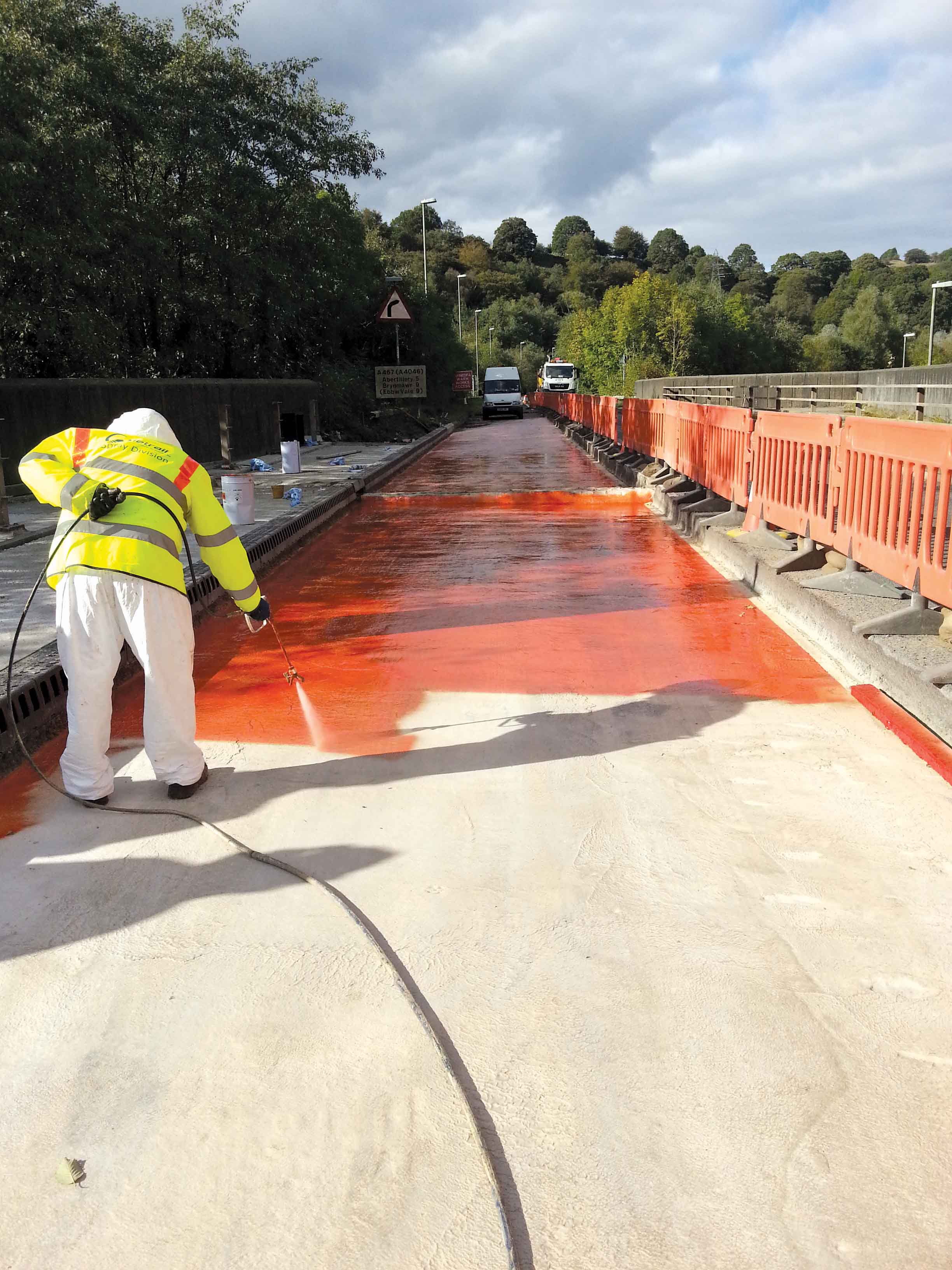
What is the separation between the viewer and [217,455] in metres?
21.3

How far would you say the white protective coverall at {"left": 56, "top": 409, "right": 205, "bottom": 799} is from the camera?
13.8ft

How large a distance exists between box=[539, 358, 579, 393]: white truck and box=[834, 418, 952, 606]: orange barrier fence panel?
57.2 meters

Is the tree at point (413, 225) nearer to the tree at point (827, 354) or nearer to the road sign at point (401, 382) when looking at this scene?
the tree at point (827, 354)

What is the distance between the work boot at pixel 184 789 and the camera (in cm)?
445

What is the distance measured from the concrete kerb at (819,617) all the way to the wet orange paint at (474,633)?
7.5 inches

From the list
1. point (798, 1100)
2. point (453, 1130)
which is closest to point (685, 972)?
point (798, 1100)

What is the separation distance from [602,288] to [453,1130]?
169 m

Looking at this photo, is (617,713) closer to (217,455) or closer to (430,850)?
(430,850)

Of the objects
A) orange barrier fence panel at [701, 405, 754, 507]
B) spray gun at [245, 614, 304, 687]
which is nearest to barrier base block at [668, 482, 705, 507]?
orange barrier fence panel at [701, 405, 754, 507]

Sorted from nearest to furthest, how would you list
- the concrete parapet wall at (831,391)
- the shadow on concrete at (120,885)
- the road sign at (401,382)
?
the shadow on concrete at (120,885), the concrete parapet wall at (831,391), the road sign at (401,382)

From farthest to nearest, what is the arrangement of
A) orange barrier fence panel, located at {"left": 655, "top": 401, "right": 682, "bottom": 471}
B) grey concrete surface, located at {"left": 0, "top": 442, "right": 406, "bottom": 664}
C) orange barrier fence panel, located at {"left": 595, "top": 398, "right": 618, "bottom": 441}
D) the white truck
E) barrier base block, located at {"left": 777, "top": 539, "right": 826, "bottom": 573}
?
the white truck < orange barrier fence panel, located at {"left": 595, "top": 398, "right": 618, "bottom": 441} < orange barrier fence panel, located at {"left": 655, "top": 401, "right": 682, "bottom": 471} < barrier base block, located at {"left": 777, "top": 539, "right": 826, "bottom": 573} < grey concrete surface, located at {"left": 0, "top": 442, "right": 406, "bottom": 664}

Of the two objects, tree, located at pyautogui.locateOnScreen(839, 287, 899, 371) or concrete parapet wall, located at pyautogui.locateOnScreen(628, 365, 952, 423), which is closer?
concrete parapet wall, located at pyautogui.locateOnScreen(628, 365, 952, 423)

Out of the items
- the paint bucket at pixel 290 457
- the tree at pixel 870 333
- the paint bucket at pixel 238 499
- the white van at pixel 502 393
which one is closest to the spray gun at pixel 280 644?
the paint bucket at pixel 238 499

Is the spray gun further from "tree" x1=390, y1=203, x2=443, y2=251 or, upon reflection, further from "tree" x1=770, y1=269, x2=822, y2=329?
"tree" x1=770, y1=269, x2=822, y2=329
